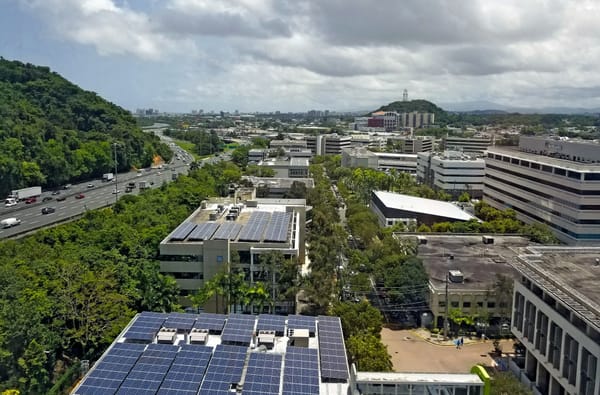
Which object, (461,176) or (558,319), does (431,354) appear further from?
(461,176)

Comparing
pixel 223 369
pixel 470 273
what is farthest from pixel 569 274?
pixel 223 369

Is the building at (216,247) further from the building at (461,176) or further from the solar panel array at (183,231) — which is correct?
the building at (461,176)

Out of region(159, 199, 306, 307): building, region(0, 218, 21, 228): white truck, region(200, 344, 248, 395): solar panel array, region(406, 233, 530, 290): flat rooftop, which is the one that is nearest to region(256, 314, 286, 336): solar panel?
region(200, 344, 248, 395): solar panel array

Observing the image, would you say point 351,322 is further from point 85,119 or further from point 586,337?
point 85,119

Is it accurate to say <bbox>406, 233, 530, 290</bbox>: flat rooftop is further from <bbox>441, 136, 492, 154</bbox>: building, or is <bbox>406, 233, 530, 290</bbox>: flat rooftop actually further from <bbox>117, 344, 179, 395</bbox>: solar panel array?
<bbox>441, 136, 492, 154</bbox>: building

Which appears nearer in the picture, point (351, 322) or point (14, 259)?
point (351, 322)

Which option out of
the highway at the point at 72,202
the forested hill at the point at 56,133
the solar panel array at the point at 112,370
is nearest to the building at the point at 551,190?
the solar panel array at the point at 112,370

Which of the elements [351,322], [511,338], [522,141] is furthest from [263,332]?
[522,141]
